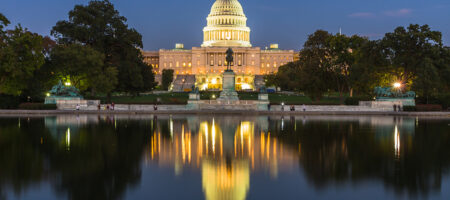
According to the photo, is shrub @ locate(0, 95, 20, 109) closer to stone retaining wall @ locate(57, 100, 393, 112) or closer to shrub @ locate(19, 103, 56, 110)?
shrub @ locate(19, 103, 56, 110)

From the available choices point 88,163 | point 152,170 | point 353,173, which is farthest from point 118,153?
point 353,173

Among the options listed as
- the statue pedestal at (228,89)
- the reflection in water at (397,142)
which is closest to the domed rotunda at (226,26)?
the statue pedestal at (228,89)

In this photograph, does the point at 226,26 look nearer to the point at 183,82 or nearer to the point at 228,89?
the point at 183,82

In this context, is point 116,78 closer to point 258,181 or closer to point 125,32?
point 125,32

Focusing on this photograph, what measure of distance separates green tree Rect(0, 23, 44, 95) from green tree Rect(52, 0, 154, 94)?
8659 mm

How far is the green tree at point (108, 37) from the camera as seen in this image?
57.9m

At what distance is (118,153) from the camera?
62.1ft

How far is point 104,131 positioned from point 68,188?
13.9 metres

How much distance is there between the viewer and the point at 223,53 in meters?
178

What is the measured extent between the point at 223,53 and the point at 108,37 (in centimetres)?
11912

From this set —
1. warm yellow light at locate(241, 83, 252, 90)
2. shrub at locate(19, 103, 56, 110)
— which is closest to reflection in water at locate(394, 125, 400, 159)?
shrub at locate(19, 103, 56, 110)

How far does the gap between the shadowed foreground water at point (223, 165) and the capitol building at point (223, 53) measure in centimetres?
14725

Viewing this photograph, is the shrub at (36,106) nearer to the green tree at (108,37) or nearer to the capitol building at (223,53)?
the green tree at (108,37)

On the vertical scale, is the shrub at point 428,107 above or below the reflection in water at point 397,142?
above
